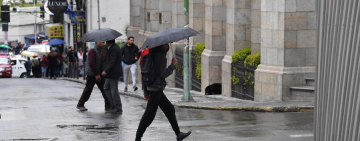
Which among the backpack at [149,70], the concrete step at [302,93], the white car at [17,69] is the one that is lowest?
the white car at [17,69]

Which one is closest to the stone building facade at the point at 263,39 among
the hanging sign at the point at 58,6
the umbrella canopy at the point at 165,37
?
the umbrella canopy at the point at 165,37

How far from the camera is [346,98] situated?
22.2ft

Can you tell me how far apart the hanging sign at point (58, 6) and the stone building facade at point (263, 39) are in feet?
99.6

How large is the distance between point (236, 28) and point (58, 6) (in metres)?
35.6

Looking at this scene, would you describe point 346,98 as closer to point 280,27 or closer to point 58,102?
point 280,27

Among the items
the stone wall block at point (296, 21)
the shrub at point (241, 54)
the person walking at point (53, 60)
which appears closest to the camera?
the stone wall block at point (296, 21)

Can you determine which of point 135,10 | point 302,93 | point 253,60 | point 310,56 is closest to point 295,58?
point 310,56

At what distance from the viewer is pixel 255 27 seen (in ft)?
61.2

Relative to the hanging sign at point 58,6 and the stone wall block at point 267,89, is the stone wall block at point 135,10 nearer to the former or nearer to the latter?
the hanging sign at point 58,6

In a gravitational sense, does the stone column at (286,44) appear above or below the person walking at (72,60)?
above

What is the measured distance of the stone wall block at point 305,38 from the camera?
16656mm

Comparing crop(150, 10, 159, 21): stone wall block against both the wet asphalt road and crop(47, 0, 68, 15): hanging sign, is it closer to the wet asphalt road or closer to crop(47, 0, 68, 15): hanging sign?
the wet asphalt road

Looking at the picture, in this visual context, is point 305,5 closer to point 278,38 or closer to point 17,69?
point 278,38

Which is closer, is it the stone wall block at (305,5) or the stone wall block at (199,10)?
the stone wall block at (305,5)
